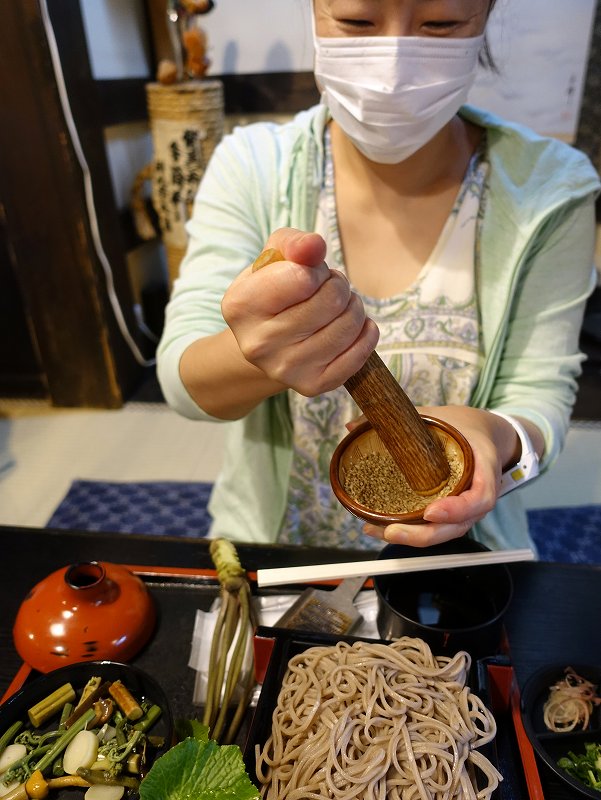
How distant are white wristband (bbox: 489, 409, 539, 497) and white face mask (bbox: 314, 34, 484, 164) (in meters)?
0.52

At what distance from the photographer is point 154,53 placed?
3453 mm

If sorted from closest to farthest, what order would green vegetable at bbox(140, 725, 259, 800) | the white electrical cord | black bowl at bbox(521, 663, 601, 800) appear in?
green vegetable at bbox(140, 725, 259, 800)
black bowl at bbox(521, 663, 601, 800)
the white electrical cord

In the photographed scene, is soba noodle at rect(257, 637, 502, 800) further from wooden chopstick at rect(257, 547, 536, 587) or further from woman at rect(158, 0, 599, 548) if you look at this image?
woman at rect(158, 0, 599, 548)

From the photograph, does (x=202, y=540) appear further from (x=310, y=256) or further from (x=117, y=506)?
(x=117, y=506)

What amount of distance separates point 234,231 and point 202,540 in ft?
1.97

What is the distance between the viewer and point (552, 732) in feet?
2.55

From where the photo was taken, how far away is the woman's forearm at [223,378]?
0.95 m

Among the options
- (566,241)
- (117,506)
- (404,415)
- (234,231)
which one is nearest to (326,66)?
(234,231)

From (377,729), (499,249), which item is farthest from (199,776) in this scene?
(499,249)

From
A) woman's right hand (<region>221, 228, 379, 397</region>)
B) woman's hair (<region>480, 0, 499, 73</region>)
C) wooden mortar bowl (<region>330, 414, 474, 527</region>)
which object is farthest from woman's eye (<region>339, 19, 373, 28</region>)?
wooden mortar bowl (<region>330, 414, 474, 527</region>)

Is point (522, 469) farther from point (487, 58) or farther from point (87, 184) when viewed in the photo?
point (87, 184)

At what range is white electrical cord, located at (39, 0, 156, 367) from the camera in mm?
2477

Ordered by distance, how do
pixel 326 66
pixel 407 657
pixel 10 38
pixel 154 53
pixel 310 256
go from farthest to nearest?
pixel 154 53, pixel 10 38, pixel 326 66, pixel 407 657, pixel 310 256

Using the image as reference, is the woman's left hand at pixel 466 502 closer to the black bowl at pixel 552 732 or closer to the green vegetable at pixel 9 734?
the black bowl at pixel 552 732
